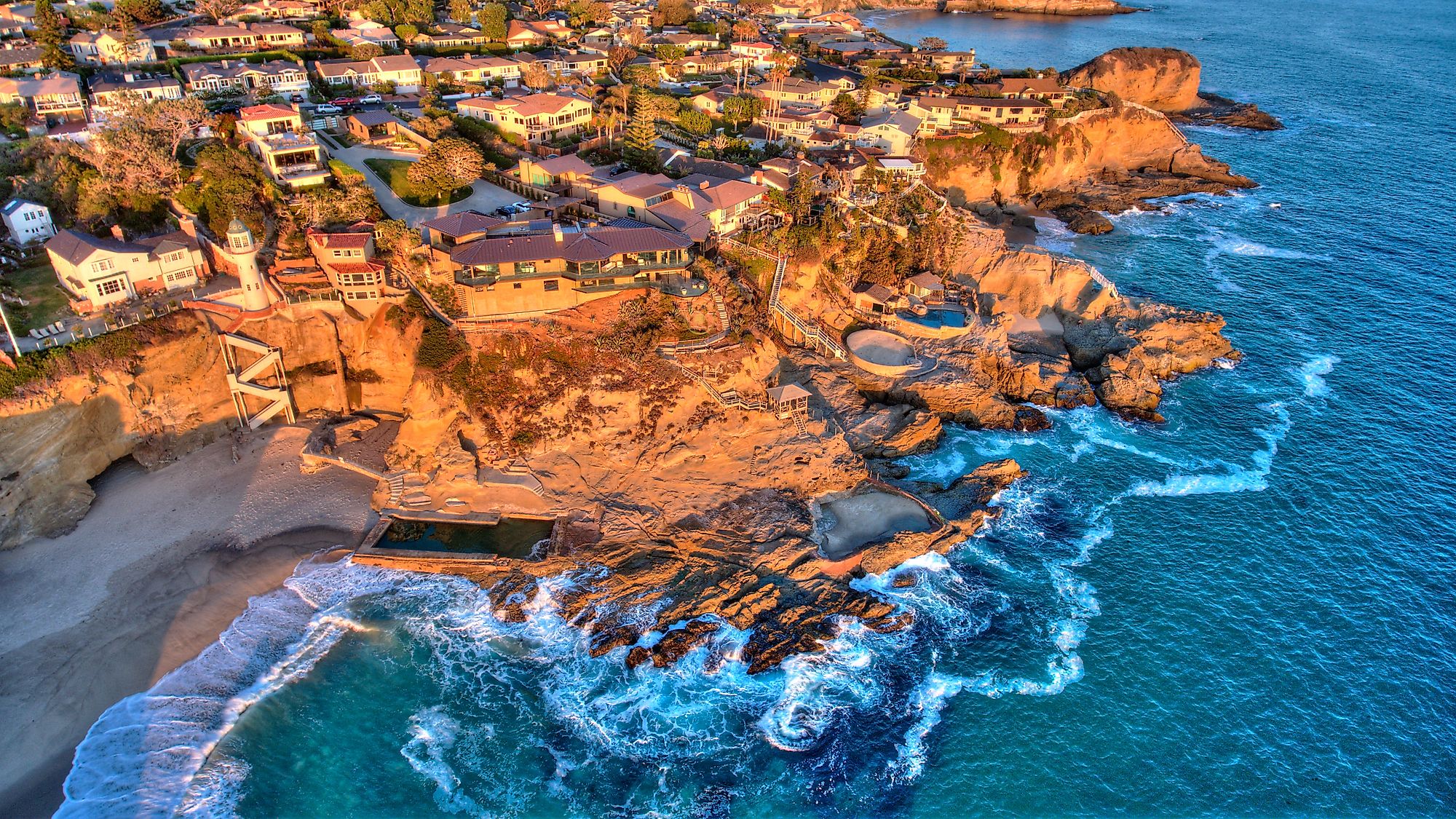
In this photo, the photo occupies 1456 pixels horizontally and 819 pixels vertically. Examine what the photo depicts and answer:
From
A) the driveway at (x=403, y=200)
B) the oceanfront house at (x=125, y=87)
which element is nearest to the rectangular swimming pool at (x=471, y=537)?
the driveway at (x=403, y=200)

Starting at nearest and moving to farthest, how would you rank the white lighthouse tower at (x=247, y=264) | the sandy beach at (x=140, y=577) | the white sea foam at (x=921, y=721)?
the white sea foam at (x=921, y=721) → the sandy beach at (x=140, y=577) → the white lighthouse tower at (x=247, y=264)

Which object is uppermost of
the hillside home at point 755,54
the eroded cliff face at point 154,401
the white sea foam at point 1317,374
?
the hillside home at point 755,54

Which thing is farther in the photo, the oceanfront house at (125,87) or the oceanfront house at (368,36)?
the oceanfront house at (368,36)

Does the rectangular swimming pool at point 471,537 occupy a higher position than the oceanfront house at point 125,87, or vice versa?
the oceanfront house at point 125,87

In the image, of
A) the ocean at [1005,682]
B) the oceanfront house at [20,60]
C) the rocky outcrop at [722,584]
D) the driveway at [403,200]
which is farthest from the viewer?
the oceanfront house at [20,60]

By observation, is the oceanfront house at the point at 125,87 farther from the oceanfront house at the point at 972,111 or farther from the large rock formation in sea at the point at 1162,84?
the large rock formation in sea at the point at 1162,84

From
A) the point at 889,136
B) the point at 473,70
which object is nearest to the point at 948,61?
the point at 889,136

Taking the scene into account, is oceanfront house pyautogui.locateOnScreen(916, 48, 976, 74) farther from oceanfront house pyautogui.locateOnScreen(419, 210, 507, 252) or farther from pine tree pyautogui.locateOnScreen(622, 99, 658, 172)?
oceanfront house pyautogui.locateOnScreen(419, 210, 507, 252)
